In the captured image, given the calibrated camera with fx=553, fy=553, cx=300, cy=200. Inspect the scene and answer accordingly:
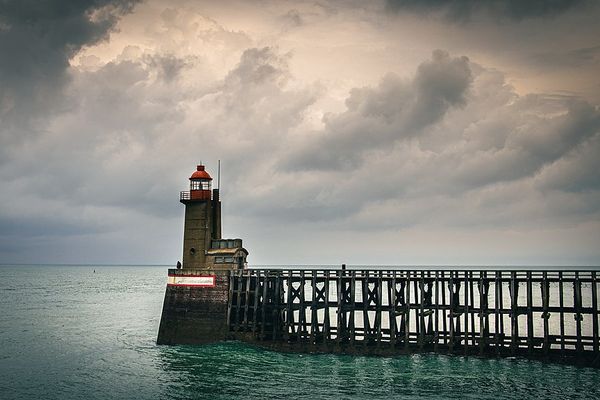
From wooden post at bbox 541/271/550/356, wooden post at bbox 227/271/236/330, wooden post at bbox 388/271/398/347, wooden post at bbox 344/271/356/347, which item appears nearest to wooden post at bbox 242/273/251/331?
wooden post at bbox 227/271/236/330

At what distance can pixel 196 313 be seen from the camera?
40.0m

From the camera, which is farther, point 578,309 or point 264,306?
point 264,306

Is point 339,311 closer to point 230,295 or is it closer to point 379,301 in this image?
point 379,301

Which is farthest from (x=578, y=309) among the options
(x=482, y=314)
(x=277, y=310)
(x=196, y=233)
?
(x=196, y=233)

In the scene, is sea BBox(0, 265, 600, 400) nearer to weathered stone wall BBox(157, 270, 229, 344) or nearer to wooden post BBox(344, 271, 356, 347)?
weathered stone wall BBox(157, 270, 229, 344)

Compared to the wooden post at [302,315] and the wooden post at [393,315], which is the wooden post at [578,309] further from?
the wooden post at [302,315]

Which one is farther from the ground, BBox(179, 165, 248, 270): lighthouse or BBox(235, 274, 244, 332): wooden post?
BBox(179, 165, 248, 270): lighthouse

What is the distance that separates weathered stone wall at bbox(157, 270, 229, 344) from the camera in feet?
130

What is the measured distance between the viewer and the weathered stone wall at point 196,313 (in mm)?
39594

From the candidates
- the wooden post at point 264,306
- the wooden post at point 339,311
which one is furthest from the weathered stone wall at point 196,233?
the wooden post at point 339,311

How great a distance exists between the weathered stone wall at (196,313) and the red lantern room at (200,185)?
6259 millimetres

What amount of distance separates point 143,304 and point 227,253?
5320 cm

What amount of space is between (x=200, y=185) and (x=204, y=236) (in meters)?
4.25

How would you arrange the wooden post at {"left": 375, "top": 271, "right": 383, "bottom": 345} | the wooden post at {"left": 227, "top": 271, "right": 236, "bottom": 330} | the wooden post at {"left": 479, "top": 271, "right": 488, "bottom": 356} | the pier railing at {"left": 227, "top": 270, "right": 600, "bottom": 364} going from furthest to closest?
the wooden post at {"left": 227, "top": 271, "right": 236, "bottom": 330}, the wooden post at {"left": 375, "top": 271, "right": 383, "bottom": 345}, the wooden post at {"left": 479, "top": 271, "right": 488, "bottom": 356}, the pier railing at {"left": 227, "top": 270, "right": 600, "bottom": 364}
